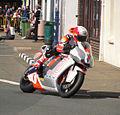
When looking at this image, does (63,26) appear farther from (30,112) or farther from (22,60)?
(30,112)

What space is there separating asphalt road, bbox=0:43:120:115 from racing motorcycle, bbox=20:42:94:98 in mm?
170

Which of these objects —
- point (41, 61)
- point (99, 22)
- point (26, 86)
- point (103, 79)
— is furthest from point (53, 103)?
point (99, 22)

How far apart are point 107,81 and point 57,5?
15.0 metres

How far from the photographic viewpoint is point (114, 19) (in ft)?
52.5

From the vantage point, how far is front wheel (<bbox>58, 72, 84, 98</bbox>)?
8.85 metres

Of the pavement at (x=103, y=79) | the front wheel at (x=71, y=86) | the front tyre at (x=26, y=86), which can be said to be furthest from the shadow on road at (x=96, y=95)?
the front tyre at (x=26, y=86)

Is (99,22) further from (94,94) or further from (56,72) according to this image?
(56,72)

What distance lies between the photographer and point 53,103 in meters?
8.58

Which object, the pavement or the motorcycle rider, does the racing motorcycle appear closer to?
the motorcycle rider

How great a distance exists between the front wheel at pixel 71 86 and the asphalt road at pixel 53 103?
11cm

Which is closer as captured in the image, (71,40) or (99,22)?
(71,40)

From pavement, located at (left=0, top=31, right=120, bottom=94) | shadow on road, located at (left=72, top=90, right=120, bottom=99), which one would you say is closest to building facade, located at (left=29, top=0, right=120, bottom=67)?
pavement, located at (left=0, top=31, right=120, bottom=94)

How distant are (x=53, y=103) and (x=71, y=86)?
532 mm

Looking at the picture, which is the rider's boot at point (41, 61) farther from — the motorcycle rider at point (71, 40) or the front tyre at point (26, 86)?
the front tyre at point (26, 86)
